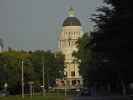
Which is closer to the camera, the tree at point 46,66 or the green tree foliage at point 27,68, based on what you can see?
the green tree foliage at point 27,68

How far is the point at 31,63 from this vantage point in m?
141

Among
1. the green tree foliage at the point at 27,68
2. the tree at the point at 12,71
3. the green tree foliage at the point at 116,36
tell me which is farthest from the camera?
the green tree foliage at the point at 27,68

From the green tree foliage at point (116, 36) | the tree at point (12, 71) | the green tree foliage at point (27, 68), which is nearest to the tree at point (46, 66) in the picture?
the green tree foliage at point (27, 68)

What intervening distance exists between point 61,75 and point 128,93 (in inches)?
4012

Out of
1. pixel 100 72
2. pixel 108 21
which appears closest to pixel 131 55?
pixel 108 21

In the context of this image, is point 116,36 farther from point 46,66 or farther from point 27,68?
point 46,66

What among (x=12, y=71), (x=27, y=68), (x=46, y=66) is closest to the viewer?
(x=12, y=71)

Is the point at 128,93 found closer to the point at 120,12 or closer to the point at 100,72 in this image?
the point at 100,72

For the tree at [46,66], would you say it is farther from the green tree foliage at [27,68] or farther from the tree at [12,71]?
the tree at [12,71]

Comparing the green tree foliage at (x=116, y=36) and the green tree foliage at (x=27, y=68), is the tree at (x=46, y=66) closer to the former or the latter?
the green tree foliage at (x=27, y=68)

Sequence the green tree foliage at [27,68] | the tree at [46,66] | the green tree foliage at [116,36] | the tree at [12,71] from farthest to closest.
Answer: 1. the tree at [46,66]
2. the green tree foliage at [27,68]
3. the tree at [12,71]
4. the green tree foliage at [116,36]

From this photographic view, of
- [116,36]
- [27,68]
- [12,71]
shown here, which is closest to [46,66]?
[27,68]

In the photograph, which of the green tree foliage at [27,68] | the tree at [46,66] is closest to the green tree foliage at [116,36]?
the green tree foliage at [27,68]

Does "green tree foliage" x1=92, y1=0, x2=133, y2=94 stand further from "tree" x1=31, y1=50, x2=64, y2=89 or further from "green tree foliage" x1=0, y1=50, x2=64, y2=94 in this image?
"tree" x1=31, y1=50, x2=64, y2=89
